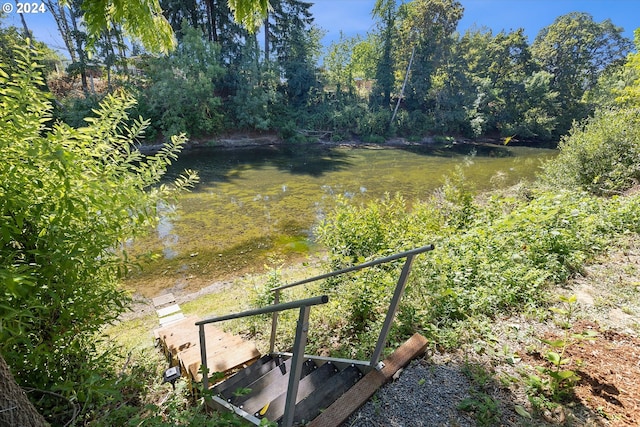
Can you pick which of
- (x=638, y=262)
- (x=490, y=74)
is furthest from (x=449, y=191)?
(x=490, y=74)

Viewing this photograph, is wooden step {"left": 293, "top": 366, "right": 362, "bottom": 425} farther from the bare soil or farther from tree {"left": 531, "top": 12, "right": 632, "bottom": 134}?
tree {"left": 531, "top": 12, "right": 632, "bottom": 134}

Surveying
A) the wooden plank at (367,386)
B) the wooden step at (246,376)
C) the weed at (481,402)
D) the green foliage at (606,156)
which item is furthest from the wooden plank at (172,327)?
the green foliage at (606,156)

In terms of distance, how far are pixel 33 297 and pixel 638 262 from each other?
6.17 meters

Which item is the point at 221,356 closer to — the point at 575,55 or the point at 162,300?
the point at 162,300

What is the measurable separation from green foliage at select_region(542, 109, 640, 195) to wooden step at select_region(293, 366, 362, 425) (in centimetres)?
873

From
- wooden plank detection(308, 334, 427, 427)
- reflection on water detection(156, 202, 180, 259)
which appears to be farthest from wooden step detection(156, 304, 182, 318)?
wooden plank detection(308, 334, 427, 427)

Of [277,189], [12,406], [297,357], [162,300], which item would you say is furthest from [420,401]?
[277,189]

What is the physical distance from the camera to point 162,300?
550 centimetres

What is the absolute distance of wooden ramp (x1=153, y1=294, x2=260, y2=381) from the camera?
3113 millimetres

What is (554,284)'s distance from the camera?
3.41 meters

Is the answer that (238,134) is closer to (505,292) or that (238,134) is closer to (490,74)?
(505,292)

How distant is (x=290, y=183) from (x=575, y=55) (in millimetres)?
38806

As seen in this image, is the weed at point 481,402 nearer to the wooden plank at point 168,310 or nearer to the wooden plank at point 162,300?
the wooden plank at point 168,310

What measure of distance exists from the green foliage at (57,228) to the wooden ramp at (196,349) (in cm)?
86
